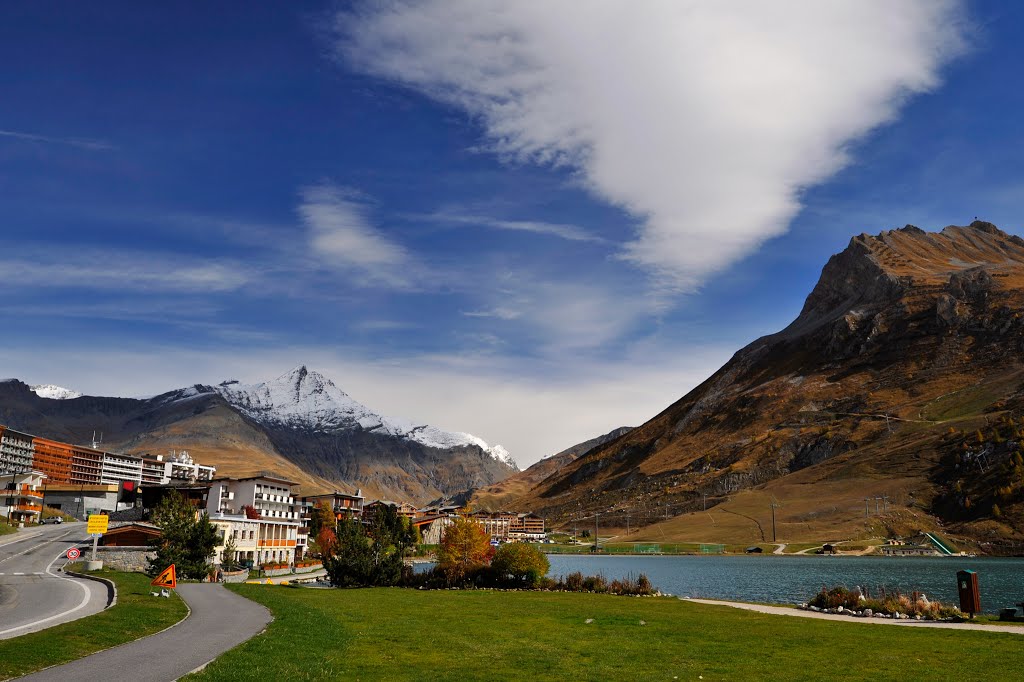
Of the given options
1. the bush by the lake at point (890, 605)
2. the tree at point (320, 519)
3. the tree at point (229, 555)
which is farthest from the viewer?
the tree at point (320, 519)

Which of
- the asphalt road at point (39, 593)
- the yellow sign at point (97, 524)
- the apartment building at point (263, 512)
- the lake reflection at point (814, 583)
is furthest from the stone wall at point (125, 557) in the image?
the lake reflection at point (814, 583)

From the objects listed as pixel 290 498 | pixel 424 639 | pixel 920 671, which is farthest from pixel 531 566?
pixel 290 498

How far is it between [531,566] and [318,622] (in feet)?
105

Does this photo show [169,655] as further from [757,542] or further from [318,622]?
[757,542]

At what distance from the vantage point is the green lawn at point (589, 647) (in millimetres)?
23984

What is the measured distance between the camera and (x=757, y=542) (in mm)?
192500

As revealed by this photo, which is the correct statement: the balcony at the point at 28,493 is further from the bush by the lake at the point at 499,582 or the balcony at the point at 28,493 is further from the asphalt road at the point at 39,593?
the bush by the lake at the point at 499,582

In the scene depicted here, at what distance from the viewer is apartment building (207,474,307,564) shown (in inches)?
4195

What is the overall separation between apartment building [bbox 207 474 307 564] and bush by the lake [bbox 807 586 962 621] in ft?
253

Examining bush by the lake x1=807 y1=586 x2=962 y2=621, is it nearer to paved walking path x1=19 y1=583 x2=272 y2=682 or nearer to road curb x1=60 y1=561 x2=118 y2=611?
paved walking path x1=19 y1=583 x2=272 y2=682

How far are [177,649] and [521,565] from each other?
135 ft

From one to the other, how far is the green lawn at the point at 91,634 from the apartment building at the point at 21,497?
13042cm

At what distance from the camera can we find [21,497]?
174875 mm

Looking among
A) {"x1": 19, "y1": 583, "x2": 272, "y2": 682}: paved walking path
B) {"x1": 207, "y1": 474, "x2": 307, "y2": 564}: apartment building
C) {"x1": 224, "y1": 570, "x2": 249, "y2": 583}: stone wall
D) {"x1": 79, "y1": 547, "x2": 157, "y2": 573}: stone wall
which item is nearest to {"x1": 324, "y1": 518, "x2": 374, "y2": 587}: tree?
{"x1": 224, "y1": 570, "x2": 249, "y2": 583}: stone wall
